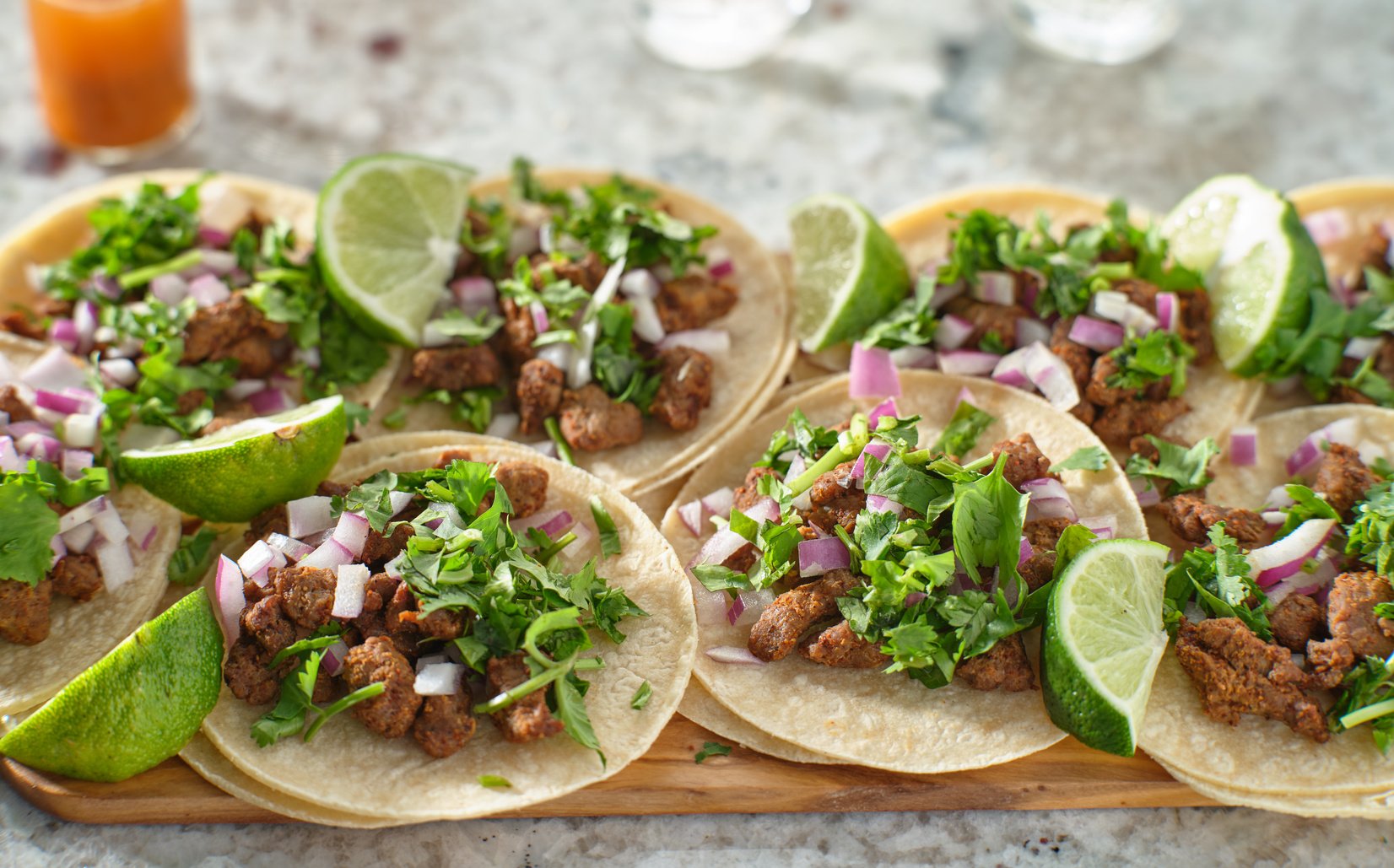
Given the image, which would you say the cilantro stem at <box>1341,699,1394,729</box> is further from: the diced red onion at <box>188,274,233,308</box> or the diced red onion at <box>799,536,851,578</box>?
the diced red onion at <box>188,274,233,308</box>

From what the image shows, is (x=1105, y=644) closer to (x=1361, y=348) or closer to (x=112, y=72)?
(x=1361, y=348)

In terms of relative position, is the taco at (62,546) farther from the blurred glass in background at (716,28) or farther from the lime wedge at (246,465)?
the blurred glass in background at (716,28)

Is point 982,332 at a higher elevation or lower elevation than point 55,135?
higher

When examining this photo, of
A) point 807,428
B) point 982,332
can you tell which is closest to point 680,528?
point 807,428

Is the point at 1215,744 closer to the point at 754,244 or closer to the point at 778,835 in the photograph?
the point at 778,835

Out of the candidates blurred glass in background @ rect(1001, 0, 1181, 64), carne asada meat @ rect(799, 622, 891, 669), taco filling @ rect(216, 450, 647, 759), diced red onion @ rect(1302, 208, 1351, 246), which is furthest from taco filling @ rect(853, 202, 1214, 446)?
blurred glass in background @ rect(1001, 0, 1181, 64)
